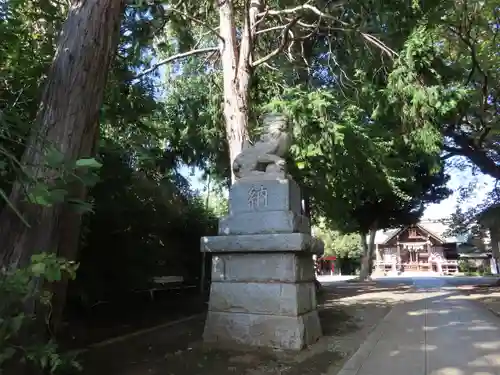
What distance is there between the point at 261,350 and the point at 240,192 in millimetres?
2339

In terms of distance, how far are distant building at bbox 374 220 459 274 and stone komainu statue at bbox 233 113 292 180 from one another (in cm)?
4652

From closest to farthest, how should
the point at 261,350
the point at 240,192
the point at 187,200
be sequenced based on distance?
the point at 261,350 < the point at 240,192 < the point at 187,200

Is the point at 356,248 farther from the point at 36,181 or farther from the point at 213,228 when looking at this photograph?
the point at 36,181

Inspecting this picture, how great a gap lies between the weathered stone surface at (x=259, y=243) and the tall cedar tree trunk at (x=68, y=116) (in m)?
2.78

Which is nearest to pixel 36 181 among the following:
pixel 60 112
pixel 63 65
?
pixel 60 112

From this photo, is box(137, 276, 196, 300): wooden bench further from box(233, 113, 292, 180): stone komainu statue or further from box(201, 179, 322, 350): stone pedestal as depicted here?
box(233, 113, 292, 180): stone komainu statue

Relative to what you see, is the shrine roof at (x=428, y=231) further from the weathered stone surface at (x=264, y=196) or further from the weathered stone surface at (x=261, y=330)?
the weathered stone surface at (x=261, y=330)

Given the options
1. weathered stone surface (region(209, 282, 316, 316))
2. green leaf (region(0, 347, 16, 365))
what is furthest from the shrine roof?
green leaf (region(0, 347, 16, 365))

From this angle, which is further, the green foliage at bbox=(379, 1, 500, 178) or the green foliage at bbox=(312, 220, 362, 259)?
the green foliage at bbox=(312, 220, 362, 259)

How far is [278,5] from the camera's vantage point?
10.9 meters

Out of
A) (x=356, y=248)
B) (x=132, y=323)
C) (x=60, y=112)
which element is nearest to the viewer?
(x=60, y=112)

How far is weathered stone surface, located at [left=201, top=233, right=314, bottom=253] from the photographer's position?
6262 millimetres

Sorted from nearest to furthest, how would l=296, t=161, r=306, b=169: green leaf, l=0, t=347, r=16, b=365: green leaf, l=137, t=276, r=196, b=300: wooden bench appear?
l=0, t=347, r=16, b=365: green leaf < l=137, t=276, r=196, b=300: wooden bench < l=296, t=161, r=306, b=169: green leaf

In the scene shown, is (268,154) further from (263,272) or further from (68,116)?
(68,116)
